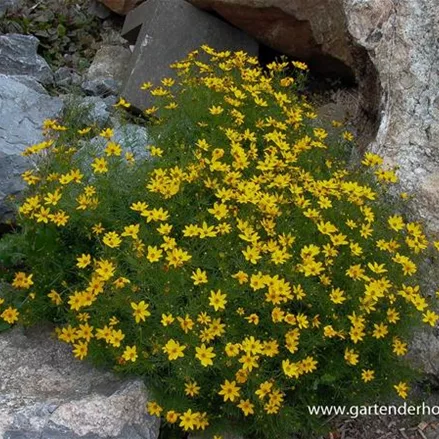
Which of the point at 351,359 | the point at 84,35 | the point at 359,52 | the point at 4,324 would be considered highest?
the point at 359,52

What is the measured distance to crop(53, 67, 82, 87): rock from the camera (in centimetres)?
648

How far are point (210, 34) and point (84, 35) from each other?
1.42 metres

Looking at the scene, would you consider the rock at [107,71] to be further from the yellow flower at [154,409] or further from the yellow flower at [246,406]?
the yellow flower at [246,406]

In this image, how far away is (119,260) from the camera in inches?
142

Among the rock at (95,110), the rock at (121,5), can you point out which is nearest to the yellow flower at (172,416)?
the rock at (95,110)

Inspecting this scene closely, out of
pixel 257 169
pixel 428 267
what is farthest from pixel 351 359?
pixel 257 169

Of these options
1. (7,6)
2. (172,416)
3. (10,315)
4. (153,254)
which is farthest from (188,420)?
(7,6)

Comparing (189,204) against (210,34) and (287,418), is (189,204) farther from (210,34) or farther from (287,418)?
(210,34)

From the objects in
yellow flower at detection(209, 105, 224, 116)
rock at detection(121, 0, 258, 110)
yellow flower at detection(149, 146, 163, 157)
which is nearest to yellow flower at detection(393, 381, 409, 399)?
yellow flower at detection(149, 146, 163, 157)

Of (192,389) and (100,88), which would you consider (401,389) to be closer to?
(192,389)

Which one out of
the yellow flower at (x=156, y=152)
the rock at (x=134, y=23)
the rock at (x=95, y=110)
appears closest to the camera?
the yellow flower at (x=156, y=152)

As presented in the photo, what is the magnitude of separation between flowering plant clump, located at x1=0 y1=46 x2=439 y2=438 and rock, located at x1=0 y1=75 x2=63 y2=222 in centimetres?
48

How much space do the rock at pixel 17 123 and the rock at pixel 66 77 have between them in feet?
2.47

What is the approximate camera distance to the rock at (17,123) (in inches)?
183
